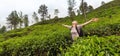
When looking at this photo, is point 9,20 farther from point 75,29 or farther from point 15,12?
point 75,29

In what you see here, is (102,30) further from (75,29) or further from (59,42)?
(75,29)

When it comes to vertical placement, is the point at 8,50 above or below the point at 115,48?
below

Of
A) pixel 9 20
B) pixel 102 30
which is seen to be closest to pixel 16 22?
pixel 9 20

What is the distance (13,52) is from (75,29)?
4413 millimetres

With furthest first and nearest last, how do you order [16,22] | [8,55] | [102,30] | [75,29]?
1. [16,22]
2. [102,30]
3. [8,55]
4. [75,29]

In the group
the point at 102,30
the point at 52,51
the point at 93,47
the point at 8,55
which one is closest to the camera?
the point at 93,47

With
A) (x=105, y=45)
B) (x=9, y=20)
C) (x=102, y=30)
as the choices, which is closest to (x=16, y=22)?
(x=9, y=20)

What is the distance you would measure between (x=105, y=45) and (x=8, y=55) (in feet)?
32.4

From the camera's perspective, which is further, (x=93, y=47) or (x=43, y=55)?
(x=43, y=55)

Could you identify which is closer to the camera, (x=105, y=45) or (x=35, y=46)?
(x=105, y=45)

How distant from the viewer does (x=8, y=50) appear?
14.0 metres

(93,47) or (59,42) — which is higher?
(93,47)

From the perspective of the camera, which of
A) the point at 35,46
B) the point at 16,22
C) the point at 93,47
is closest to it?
the point at 93,47

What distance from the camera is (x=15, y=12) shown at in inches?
5344
